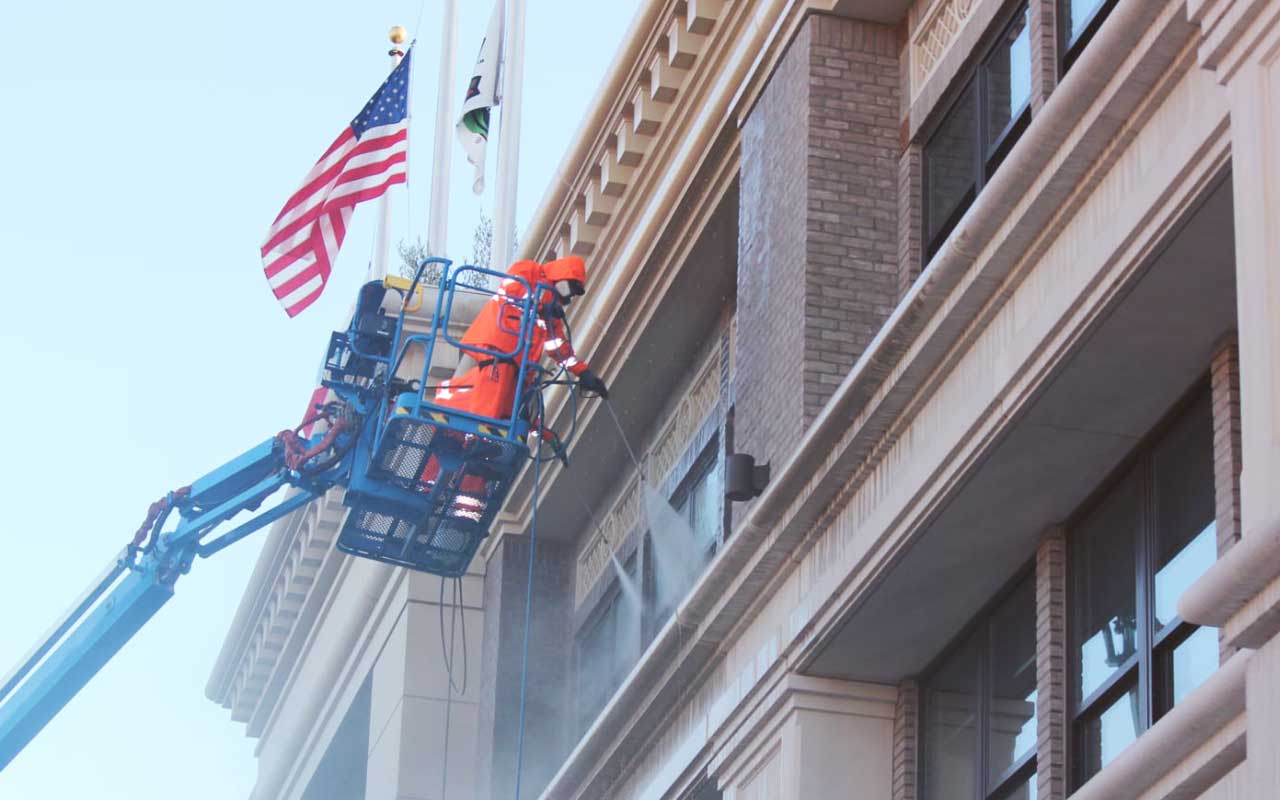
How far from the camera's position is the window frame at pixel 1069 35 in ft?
46.5

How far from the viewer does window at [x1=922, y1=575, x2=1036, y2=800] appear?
1421 centimetres

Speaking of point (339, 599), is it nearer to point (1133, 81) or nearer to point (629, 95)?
point (629, 95)

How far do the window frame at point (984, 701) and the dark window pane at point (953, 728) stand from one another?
3cm

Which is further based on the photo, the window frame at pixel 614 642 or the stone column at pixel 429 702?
the stone column at pixel 429 702

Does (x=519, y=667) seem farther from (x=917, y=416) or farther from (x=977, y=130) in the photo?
(x=917, y=416)

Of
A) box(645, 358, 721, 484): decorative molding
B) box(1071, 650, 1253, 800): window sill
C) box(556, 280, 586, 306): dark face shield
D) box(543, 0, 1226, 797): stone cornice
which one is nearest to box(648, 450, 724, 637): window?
box(645, 358, 721, 484): decorative molding

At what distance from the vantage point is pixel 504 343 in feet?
64.2

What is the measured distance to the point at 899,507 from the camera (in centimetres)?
1436

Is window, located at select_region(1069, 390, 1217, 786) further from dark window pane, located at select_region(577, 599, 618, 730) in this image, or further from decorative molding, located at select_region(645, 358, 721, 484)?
dark window pane, located at select_region(577, 599, 618, 730)

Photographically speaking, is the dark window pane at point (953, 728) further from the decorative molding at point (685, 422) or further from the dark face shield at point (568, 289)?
the decorative molding at point (685, 422)

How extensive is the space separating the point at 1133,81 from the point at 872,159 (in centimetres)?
531

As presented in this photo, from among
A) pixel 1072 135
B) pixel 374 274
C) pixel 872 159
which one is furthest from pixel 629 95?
pixel 1072 135

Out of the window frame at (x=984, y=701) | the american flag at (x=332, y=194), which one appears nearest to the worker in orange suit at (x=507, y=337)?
the american flag at (x=332, y=194)

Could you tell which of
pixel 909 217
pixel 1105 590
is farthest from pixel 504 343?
pixel 1105 590
